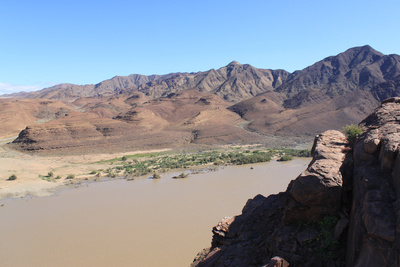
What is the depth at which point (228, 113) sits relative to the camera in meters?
79.9

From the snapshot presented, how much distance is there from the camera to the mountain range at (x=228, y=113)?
49312mm

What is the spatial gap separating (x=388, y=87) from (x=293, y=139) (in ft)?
141

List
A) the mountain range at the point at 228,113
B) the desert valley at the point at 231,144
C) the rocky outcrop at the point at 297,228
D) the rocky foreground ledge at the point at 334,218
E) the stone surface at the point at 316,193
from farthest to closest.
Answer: the mountain range at the point at 228,113 → the desert valley at the point at 231,144 → the stone surface at the point at 316,193 → the rocky outcrop at the point at 297,228 → the rocky foreground ledge at the point at 334,218

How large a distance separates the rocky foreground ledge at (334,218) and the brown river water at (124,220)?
13.3 ft

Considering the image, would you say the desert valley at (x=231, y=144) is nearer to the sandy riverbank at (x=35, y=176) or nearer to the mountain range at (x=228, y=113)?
the sandy riverbank at (x=35, y=176)

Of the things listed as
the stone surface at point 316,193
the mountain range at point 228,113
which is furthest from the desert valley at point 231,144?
the mountain range at point 228,113

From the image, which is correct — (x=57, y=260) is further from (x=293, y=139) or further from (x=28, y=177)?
(x=293, y=139)

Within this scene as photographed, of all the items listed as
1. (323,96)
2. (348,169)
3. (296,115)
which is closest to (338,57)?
(323,96)

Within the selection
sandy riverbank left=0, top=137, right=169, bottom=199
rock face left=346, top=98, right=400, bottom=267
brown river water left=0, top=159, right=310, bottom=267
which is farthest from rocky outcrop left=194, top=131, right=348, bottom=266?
sandy riverbank left=0, top=137, right=169, bottom=199

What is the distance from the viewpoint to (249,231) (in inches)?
267

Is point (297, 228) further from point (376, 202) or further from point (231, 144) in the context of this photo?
point (231, 144)

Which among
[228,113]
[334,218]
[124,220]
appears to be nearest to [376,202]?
[334,218]

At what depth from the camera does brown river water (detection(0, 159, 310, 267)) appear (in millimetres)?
10531

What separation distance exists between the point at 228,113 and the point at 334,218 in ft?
246
